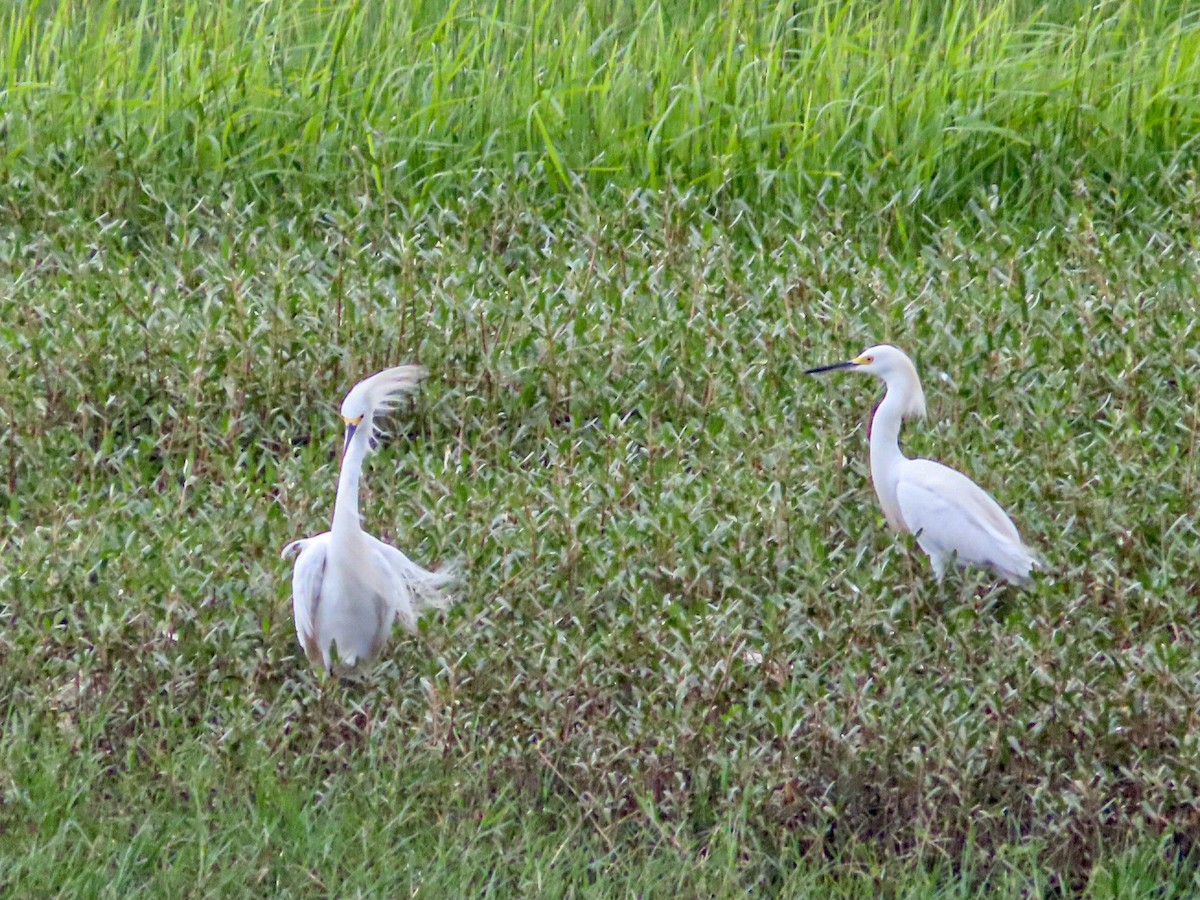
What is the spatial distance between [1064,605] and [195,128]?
3.80 metres

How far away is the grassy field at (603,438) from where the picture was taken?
365cm

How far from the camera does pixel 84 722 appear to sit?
389 cm

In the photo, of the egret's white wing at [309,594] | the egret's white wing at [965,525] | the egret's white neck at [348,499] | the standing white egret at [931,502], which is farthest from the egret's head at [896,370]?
the egret's white wing at [309,594]

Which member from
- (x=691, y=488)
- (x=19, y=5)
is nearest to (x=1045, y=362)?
(x=691, y=488)

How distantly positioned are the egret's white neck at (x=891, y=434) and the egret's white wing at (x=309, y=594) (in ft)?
4.72

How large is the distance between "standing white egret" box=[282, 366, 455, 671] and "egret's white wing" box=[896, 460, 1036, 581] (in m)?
1.17

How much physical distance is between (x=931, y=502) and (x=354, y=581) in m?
1.42

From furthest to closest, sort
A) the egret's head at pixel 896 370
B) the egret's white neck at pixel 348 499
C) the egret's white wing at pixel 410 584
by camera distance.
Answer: the egret's head at pixel 896 370 < the egret's white wing at pixel 410 584 < the egret's white neck at pixel 348 499

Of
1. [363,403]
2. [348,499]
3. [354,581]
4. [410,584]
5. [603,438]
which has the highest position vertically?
[363,403]

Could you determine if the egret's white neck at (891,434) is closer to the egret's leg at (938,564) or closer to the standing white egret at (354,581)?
the egret's leg at (938,564)

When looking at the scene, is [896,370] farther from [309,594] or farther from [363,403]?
[309,594]

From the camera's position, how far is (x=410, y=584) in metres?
4.29

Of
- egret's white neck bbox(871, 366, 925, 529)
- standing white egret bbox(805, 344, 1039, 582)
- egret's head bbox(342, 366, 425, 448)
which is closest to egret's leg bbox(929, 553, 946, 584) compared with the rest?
standing white egret bbox(805, 344, 1039, 582)

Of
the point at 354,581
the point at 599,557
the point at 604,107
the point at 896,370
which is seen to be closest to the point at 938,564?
the point at 896,370
